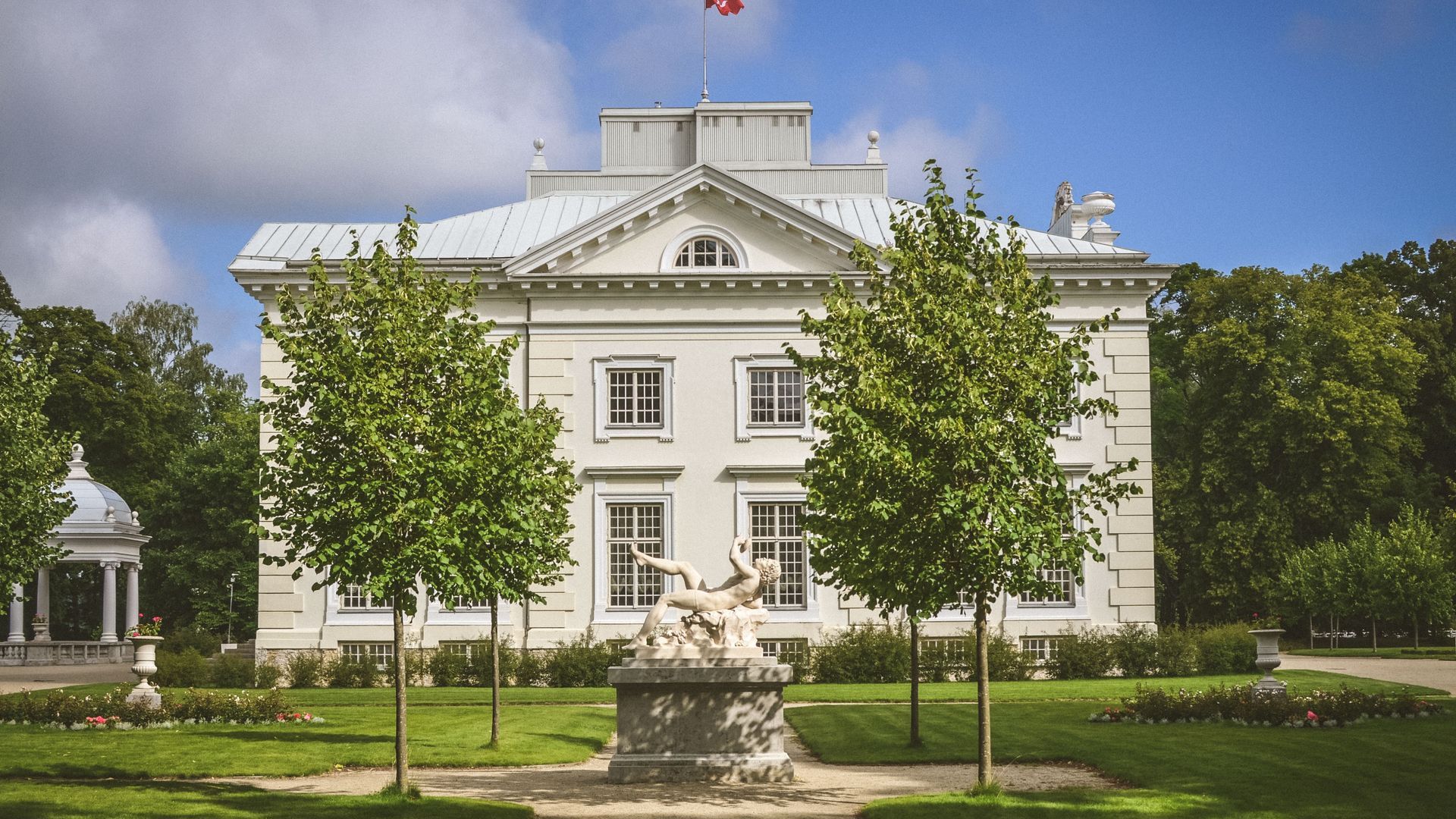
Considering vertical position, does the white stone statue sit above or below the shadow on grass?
above

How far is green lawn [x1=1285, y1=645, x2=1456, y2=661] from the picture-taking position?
42469 millimetres

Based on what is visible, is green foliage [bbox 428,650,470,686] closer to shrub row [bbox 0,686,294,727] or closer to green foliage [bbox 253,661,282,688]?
green foliage [bbox 253,661,282,688]

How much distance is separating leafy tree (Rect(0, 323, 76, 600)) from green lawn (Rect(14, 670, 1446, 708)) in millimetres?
5029

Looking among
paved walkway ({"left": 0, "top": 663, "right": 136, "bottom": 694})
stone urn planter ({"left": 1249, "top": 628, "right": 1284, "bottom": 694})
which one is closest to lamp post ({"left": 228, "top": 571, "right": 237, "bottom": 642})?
paved walkway ({"left": 0, "top": 663, "right": 136, "bottom": 694})

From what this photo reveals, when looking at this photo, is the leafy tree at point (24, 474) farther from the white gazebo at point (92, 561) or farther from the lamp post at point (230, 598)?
the lamp post at point (230, 598)

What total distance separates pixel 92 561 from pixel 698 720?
4012 centimetres

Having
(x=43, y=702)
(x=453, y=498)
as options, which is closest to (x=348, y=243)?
(x=43, y=702)

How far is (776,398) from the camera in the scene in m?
35.2

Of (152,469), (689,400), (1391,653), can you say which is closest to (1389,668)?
(1391,653)

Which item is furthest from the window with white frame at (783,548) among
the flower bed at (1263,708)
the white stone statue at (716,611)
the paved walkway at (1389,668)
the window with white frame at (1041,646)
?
the white stone statue at (716,611)

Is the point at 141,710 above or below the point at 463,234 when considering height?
below

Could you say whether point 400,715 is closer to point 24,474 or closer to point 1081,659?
point 24,474

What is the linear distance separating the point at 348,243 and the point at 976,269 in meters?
25.3

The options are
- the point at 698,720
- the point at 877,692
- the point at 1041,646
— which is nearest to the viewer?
the point at 698,720
